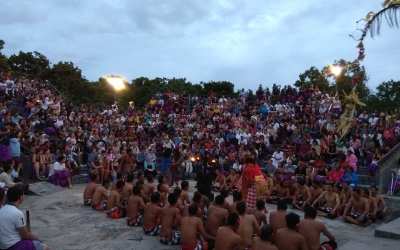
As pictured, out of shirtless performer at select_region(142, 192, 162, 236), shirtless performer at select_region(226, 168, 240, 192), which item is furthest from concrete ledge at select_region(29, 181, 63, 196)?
shirtless performer at select_region(226, 168, 240, 192)

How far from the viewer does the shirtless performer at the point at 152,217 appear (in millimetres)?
7105

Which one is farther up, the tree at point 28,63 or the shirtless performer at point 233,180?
the tree at point 28,63

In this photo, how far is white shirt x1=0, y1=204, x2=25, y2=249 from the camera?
418 centimetres

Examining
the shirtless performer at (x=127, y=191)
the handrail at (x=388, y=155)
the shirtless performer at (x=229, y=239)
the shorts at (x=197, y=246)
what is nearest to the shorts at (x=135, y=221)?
the shirtless performer at (x=127, y=191)

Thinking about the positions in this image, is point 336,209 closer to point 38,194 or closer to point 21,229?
point 21,229

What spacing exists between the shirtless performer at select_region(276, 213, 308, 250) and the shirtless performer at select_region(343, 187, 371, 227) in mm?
3960

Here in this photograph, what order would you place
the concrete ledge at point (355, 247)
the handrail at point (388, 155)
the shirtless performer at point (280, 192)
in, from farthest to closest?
the handrail at point (388, 155) < the shirtless performer at point (280, 192) < the concrete ledge at point (355, 247)

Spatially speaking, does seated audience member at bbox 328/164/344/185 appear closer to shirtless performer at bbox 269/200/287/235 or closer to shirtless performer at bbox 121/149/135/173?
shirtless performer at bbox 269/200/287/235

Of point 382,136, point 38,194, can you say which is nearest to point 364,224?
point 382,136

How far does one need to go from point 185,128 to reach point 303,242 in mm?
13294

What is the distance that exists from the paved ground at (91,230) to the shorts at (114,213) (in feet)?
0.39

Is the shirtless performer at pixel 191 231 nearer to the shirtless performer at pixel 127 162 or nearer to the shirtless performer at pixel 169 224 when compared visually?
the shirtless performer at pixel 169 224

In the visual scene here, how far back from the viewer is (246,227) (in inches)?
232

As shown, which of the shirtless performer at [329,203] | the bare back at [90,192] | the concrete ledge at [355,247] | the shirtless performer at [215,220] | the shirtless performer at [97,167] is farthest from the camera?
the shirtless performer at [97,167]
